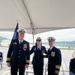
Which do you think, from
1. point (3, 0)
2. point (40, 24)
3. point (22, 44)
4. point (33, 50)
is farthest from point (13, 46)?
point (40, 24)

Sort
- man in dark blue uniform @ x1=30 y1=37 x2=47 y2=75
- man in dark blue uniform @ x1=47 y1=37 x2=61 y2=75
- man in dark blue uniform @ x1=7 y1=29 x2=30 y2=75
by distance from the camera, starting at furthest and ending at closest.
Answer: man in dark blue uniform @ x1=30 y1=37 x2=47 y2=75 < man in dark blue uniform @ x1=47 y1=37 x2=61 y2=75 < man in dark blue uniform @ x1=7 y1=29 x2=30 y2=75

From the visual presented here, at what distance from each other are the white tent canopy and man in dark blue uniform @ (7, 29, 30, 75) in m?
0.96

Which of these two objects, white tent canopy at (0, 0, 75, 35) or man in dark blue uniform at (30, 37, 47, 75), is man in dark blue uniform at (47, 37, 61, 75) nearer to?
man in dark blue uniform at (30, 37, 47, 75)

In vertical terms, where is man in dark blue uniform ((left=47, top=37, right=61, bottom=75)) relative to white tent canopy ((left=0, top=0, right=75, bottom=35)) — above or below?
below

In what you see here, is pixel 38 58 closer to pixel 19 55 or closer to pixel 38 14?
pixel 19 55

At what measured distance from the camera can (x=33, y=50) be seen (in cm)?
350

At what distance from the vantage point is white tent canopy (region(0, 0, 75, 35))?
3.46 meters

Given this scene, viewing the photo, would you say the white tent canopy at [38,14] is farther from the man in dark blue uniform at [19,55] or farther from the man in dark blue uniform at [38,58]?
the man in dark blue uniform at [19,55]

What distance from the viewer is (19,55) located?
2949mm

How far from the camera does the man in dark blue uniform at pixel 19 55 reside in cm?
289

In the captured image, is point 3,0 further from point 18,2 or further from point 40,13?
point 40,13

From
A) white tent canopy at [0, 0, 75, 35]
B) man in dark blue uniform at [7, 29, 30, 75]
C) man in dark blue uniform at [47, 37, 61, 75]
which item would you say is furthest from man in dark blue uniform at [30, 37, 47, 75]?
white tent canopy at [0, 0, 75, 35]

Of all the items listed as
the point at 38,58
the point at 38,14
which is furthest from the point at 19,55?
the point at 38,14

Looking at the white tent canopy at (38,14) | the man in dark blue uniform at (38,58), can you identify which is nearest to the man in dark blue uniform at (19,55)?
the man in dark blue uniform at (38,58)
